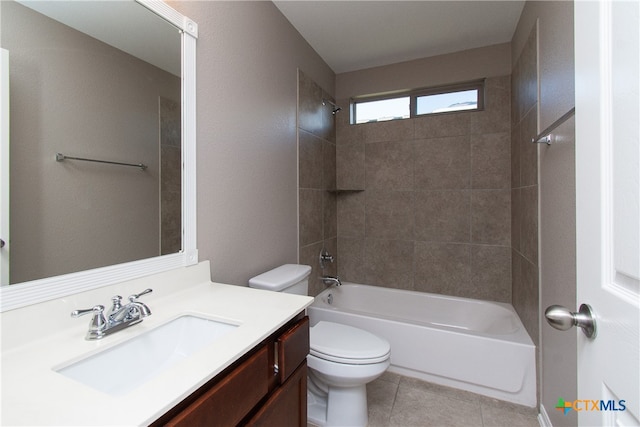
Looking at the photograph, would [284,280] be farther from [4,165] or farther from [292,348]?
[4,165]

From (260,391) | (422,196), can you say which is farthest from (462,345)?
(260,391)

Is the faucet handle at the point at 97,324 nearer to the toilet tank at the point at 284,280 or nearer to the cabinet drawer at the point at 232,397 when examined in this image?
the cabinet drawer at the point at 232,397

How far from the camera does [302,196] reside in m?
2.28

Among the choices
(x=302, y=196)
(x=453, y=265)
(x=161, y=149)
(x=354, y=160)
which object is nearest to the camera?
(x=161, y=149)

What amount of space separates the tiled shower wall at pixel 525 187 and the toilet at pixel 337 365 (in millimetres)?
1064

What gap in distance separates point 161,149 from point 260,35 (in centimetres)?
107

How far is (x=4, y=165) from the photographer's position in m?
0.76

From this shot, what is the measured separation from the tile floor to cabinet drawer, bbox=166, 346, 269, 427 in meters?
1.15

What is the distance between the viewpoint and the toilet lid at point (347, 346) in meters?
1.45

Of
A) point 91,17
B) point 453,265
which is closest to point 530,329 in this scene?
point 453,265

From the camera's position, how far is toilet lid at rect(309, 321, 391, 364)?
145cm

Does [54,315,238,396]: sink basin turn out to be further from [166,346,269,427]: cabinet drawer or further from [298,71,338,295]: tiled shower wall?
[298,71,338,295]: tiled shower wall

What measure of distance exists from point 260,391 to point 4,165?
3.07 ft

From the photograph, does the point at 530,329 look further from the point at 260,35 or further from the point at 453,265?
the point at 260,35
